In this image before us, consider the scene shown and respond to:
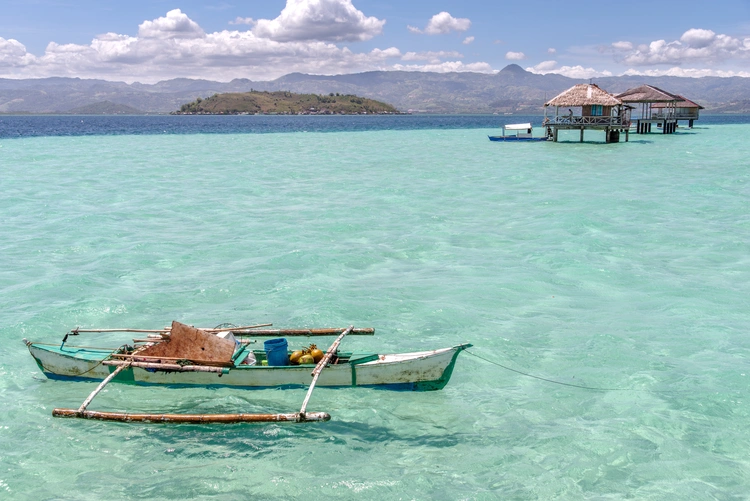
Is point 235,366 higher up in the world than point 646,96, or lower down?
lower down

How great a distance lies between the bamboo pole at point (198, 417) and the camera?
9.72 meters

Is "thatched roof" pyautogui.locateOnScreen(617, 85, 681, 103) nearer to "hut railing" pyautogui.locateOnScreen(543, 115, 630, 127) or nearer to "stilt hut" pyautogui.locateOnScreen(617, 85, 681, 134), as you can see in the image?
"stilt hut" pyautogui.locateOnScreen(617, 85, 681, 134)

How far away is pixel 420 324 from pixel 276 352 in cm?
515

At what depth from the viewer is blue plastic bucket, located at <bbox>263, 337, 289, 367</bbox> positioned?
37.7ft

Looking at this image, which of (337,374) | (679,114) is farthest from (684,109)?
(337,374)

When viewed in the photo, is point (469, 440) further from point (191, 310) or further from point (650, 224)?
point (650, 224)

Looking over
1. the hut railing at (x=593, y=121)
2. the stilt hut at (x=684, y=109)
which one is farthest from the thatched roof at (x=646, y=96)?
the stilt hut at (x=684, y=109)

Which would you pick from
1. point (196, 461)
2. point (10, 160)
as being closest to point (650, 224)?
point (196, 461)

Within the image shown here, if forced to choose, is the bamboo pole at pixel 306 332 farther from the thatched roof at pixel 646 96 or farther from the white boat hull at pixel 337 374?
the thatched roof at pixel 646 96

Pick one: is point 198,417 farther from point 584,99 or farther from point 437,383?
point 584,99

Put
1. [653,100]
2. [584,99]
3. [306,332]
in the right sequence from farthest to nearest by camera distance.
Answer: [653,100] < [584,99] < [306,332]

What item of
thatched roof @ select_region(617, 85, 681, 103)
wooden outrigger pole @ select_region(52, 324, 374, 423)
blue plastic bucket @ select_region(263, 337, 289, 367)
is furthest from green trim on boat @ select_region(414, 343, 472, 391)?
thatched roof @ select_region(617, 85, 681, 103)

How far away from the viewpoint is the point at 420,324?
1562cm

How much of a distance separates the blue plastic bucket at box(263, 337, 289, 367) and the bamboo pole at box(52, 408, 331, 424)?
169cm
